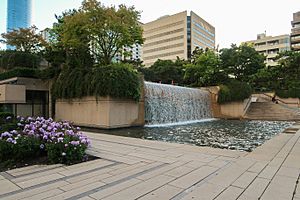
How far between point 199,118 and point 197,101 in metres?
1.59

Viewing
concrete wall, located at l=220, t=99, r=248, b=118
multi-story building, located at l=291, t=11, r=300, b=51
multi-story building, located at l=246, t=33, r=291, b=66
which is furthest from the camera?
multi-story building, located at l=246, t=33, r=291, b=66

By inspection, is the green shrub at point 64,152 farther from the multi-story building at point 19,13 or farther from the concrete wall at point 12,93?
the multi-story building at point 19,13

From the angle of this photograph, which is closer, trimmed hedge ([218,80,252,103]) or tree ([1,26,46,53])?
trimmed hedge ([218,80,252,103])

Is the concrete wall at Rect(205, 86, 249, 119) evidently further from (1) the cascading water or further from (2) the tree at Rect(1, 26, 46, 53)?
(2) the tree at Rect(1, 26, 46, 53)

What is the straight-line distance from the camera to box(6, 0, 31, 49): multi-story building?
141 ft

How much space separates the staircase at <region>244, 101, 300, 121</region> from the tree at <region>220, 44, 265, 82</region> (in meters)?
6.53

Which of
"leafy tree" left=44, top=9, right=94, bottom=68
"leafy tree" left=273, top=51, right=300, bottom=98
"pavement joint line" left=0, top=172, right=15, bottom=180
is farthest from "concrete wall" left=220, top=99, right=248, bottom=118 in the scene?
"pavement joint line" left=0, top=172, right=15, bottom=180

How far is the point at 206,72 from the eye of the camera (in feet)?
81.0

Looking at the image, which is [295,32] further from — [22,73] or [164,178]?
[164,178]

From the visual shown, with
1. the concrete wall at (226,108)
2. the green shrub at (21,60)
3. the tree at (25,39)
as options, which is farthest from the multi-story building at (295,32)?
the green shrub at (21,60)

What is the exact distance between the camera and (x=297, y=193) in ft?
9.23

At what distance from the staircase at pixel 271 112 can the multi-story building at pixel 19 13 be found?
43.8 m

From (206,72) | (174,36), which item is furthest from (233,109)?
(174,36)

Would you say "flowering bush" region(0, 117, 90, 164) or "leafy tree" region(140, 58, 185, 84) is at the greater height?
"leafy tree" region(140, 58, 185, 84)
